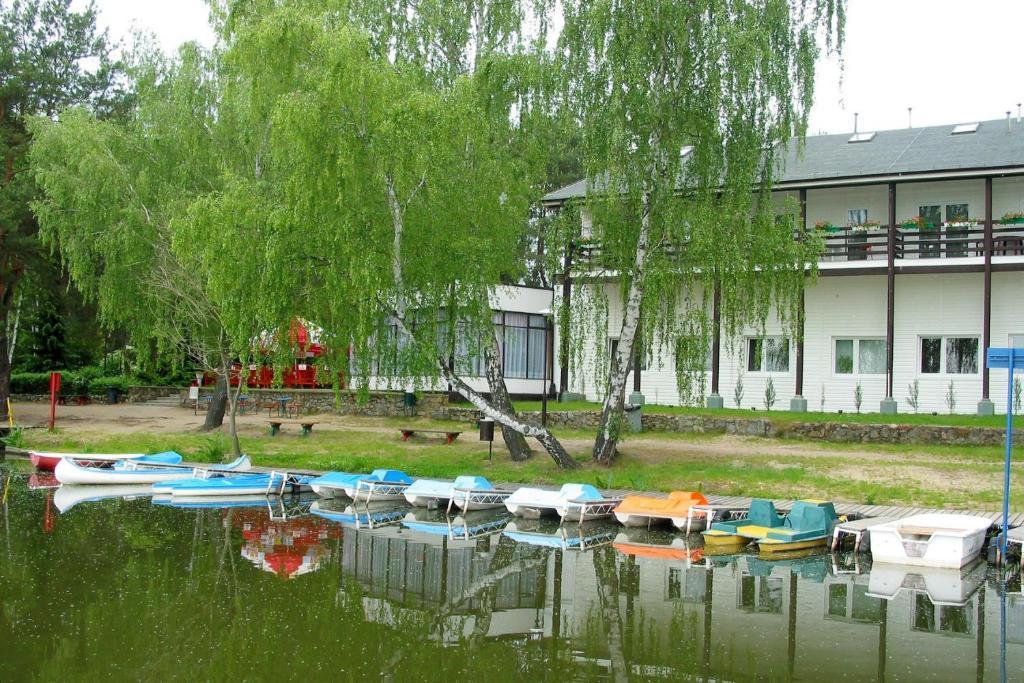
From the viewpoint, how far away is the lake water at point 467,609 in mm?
8898

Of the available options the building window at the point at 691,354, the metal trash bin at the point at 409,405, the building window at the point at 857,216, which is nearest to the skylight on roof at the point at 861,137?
the building window at the point at 857,216

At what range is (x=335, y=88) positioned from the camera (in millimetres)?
17844

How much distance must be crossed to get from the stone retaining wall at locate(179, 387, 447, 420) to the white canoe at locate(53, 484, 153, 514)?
8.15 meters

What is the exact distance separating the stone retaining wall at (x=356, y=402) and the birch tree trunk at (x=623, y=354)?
32.3 ft

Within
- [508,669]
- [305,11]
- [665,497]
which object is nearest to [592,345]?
[665,497]

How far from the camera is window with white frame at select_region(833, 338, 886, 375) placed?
27266 millimetres

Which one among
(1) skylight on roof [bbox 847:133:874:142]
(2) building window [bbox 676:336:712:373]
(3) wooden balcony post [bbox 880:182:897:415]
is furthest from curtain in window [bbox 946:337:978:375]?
(2) building window [bbox 676:336:712:373]

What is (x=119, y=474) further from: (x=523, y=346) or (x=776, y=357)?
(x=776, y=357)

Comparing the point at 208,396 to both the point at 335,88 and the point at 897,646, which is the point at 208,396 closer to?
the point at 335,88

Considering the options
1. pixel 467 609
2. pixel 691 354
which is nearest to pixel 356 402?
pixel 691 354

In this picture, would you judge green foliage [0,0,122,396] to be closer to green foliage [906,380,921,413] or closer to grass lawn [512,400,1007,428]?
grass lawn [512,400,1007,428]

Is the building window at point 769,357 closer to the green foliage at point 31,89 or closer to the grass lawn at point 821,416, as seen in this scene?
the grass lawn at point 821,416

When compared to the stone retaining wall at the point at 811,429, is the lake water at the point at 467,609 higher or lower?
lower

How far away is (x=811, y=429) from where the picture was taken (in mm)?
24219
